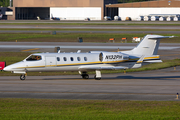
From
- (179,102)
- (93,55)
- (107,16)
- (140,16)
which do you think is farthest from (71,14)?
(179,102)

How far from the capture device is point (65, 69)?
2917cm

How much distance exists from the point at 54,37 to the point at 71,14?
89.9 metres

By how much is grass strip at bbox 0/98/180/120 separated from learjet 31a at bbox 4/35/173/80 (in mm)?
8732

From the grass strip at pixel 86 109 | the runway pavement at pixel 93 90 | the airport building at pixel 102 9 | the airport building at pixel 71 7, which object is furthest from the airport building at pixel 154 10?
the grass strip at pixel 86 109

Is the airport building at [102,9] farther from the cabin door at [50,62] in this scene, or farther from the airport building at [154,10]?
the cabin door at [50,62]

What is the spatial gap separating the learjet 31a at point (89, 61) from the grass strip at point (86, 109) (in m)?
8.73

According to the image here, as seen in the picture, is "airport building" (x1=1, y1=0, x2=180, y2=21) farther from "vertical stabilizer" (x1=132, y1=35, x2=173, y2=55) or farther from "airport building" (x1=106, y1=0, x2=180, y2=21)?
"vertical stabilizer" (x1=132, y1=35, x2=173, y2=55)

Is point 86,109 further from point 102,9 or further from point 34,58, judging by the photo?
point 102,9

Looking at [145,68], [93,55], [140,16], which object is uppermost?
[140,16]

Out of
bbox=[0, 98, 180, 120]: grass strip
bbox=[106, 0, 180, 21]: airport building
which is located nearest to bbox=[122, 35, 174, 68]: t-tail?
bbox=[0, 98, 180, 120]: grass strip

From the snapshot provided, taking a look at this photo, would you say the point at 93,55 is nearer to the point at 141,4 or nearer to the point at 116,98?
the point at 116,98

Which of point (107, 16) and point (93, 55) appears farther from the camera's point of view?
point (107, 16)

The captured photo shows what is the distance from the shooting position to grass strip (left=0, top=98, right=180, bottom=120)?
14.9 metres

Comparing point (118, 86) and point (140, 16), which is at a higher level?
point (140, 16)
